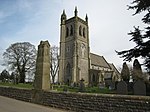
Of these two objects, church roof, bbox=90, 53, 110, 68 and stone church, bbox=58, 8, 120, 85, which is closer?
stone church, bbox=58, 8, 120, 85

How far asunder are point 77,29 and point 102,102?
169ft

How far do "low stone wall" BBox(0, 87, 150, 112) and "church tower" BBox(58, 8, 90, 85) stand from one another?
40.2 m

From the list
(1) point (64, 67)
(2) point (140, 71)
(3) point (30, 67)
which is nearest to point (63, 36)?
(1) point (64, 67)

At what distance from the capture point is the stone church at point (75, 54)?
55.9 m

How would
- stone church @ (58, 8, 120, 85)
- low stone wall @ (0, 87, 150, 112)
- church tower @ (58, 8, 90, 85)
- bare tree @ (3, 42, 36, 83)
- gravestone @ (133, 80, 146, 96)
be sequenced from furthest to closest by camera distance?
stone church @ (58, 8, 120, 85) < church tower @ (58, 8, 90, 85) < bare tree @ (3, 42, 36, 83) < gravestone @ (133, 80, 146, 96) < low stone wall @ (0, 87, 150, 112)

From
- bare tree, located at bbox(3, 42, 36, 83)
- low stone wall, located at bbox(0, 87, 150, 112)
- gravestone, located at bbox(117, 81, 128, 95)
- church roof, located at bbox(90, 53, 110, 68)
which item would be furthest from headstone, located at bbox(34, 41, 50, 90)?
church roof, located at bbox(90, 53, 110, 68)

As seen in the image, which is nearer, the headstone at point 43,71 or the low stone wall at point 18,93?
the headstone at point 43,71

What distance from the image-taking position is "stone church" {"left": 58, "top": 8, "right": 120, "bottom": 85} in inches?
2200

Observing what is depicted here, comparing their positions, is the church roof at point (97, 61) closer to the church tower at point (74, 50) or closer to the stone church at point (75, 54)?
the stone church at point (75, 54)

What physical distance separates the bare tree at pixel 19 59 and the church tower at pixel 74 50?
12.3m

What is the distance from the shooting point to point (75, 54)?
5634 centimetres

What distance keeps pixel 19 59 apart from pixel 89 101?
40.6 meters

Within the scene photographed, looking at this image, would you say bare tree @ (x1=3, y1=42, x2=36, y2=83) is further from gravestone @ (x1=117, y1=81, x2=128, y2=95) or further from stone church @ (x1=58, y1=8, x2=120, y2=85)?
gravestone @ (x1=117, y1=81, x2=128, y2=95)

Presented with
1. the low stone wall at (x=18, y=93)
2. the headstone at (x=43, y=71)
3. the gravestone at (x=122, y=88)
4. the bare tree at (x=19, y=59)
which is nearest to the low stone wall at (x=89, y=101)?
the low stone wall at (x=18, y=93)
